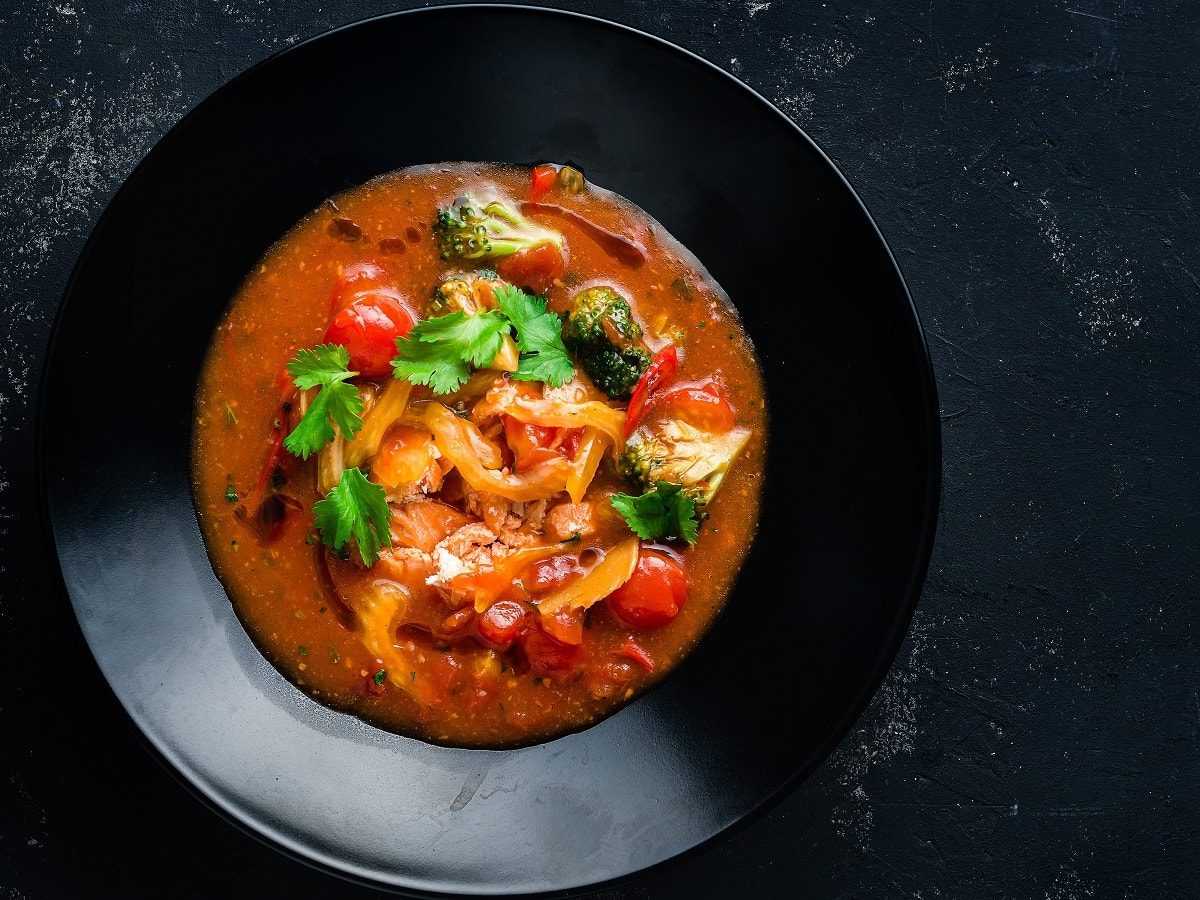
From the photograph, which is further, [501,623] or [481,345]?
[501,623]

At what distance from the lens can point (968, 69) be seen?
3.93 meters

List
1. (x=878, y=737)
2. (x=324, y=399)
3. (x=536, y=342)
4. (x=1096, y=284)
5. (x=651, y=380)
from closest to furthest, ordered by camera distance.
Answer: (x=324, y=399)
(x=536, y=342)
(x=651, y=380)
(x=878, y=737)
(x=1096, y=284)

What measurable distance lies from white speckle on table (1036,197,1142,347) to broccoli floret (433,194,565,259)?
220 centimetres

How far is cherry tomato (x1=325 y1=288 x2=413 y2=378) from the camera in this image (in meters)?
3.41

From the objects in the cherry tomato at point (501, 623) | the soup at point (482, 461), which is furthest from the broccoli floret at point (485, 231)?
the cherry tomato at point (501, 623)

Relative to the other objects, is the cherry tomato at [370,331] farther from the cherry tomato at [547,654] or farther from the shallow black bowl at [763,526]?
the cherry tomato at [547,654]

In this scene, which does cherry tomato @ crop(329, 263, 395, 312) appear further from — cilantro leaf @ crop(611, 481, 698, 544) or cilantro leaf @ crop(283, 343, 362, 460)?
cilantro leaf @ crop(611, 481, 698, 544)

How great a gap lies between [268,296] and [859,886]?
11.6ft

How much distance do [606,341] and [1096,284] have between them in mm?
2280

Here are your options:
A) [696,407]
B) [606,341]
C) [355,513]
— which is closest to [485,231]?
[606,341]

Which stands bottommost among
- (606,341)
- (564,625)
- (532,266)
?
(564,625)

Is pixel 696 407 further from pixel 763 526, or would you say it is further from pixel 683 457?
pixel 763 526

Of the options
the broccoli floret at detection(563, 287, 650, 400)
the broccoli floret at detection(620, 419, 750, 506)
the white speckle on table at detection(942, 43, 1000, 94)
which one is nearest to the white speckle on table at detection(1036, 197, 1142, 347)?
the white speckle on table at detection(942, 43, 1000, 94)

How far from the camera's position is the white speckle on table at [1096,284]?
3945mm
